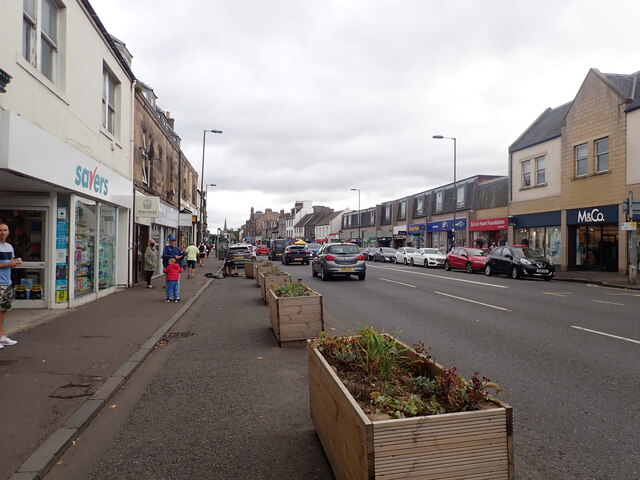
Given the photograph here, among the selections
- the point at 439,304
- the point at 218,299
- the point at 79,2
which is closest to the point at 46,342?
the point at 218,299

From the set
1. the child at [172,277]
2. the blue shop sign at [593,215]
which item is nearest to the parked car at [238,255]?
the child at [172,277]

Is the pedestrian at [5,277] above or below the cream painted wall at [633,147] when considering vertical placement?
below

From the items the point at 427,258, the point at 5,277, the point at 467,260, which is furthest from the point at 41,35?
the point at 427,258

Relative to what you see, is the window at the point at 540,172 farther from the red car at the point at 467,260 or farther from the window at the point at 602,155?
the red car at the point at 467,260

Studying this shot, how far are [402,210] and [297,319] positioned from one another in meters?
49.4

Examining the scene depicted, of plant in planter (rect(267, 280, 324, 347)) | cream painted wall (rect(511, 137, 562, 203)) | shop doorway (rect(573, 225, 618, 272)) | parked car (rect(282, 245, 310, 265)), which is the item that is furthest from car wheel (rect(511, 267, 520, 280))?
plant in planter (rect(267, 280, 324, 347))

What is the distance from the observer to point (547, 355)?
657 centimetres

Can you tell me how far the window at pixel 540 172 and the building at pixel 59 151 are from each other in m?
24.3

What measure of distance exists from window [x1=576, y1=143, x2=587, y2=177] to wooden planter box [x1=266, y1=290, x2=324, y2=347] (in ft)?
74.7

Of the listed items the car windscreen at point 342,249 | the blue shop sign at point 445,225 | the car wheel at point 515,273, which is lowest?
the car wheel at point 515,273

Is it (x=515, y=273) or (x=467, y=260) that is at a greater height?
(x=467, y=260)

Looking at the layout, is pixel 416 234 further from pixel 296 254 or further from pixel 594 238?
pixel 594 238

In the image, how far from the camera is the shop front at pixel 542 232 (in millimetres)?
26859

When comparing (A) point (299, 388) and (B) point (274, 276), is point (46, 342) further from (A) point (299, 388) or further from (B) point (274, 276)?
(B) point (274, 276)
